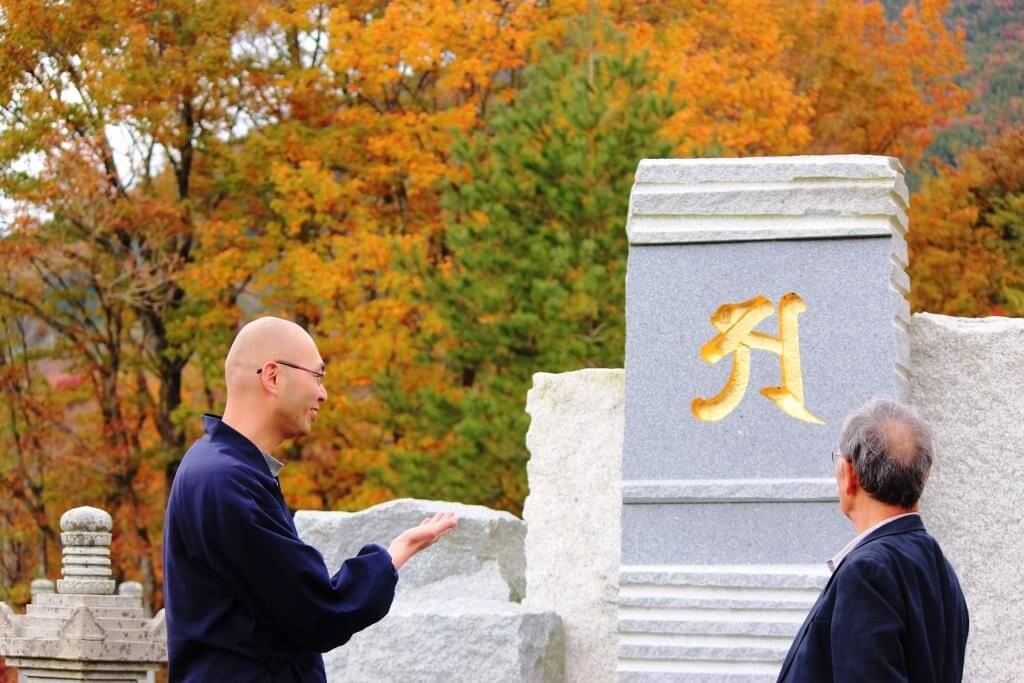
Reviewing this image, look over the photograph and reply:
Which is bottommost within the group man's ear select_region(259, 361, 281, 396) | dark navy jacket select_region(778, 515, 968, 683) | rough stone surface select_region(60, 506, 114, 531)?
rough stone surface select_region(60, 506, 114, 531)

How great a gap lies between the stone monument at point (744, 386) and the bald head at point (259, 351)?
8.81 feet

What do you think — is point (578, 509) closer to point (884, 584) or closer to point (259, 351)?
point (259, 351)

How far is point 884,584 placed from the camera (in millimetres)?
2799

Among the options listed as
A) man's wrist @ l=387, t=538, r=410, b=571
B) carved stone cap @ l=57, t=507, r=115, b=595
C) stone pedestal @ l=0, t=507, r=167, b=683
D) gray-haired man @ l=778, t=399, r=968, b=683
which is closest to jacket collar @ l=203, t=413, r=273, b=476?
man's wrist @ l=387, t=538, r=410, b=571

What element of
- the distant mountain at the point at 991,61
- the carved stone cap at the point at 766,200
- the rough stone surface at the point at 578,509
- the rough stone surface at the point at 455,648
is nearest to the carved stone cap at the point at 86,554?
the rough stone surface at the point at 455,648

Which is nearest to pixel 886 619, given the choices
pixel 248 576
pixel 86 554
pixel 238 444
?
pixel 248 576

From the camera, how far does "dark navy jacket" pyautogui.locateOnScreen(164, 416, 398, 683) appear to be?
3.07 m

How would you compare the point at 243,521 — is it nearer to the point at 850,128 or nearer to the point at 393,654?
the point at 393,654

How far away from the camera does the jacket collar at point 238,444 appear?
126 inches

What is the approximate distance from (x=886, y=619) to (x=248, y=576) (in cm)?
113

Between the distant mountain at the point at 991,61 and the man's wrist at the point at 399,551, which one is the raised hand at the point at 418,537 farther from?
the distant mountain at the point at 991,61

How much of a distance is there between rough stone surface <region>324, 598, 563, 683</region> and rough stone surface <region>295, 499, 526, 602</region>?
0.36 meters

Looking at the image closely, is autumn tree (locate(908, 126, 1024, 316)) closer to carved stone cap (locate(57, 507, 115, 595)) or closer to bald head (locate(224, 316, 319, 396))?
carved stone cap (locate(57, 507, 115, 595))

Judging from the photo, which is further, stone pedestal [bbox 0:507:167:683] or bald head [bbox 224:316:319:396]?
stone pedestal [bbox 0:507:167:683]
